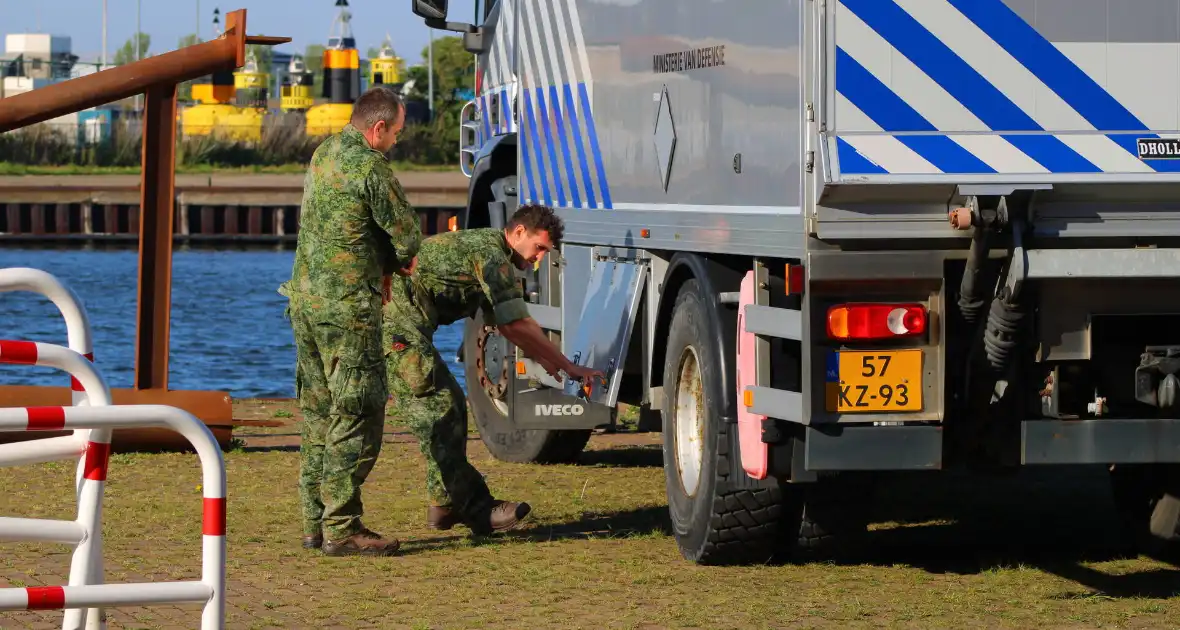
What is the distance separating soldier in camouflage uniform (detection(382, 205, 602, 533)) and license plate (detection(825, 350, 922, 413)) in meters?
1.85

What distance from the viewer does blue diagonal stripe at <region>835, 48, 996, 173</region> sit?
659 cm

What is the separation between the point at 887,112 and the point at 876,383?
92 cm

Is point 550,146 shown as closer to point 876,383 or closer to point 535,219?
point 535,219

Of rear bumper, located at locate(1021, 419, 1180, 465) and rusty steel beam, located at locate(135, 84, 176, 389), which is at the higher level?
rusty steel beam, located at locate(135, 84, 176, 389)

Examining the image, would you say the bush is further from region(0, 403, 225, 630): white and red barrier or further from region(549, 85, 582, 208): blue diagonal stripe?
region(0, 403, 225, 630): white and red barrier

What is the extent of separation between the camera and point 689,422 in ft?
26.5

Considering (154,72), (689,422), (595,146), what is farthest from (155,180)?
(689,422)

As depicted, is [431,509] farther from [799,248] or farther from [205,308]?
[205,308]

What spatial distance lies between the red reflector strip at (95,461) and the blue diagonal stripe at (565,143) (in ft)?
15.6

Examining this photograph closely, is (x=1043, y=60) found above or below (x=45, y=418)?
above

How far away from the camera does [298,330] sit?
26.6ft

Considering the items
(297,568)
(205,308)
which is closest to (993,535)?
(297,568)

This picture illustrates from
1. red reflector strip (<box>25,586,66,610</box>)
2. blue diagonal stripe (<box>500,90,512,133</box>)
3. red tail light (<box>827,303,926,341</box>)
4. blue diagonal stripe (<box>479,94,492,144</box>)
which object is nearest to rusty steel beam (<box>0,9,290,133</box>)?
blue diagonal stripe (<box>500,90,512,133</box>)

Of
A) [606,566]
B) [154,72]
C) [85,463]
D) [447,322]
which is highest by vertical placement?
[154,72]
